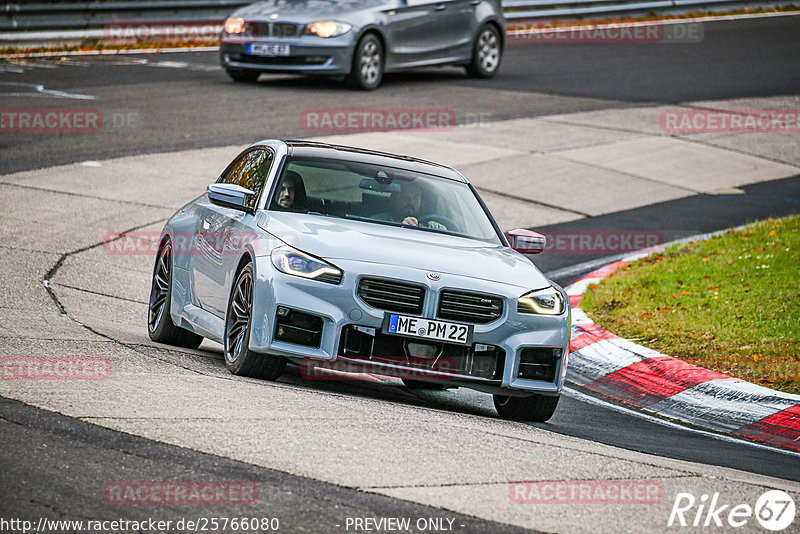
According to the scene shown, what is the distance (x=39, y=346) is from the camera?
7.46 metres

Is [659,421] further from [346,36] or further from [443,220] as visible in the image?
[346,36]

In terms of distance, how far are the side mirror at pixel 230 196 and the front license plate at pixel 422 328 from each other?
151 cm

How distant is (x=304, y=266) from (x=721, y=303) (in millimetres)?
4899

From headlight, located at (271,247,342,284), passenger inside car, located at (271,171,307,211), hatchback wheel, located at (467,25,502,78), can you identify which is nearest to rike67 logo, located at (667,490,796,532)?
headlight, located at (271,247,342,284)

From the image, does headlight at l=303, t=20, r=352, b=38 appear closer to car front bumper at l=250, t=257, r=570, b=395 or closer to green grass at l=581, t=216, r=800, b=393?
green grass at l=581, t=216, r=800, b=393


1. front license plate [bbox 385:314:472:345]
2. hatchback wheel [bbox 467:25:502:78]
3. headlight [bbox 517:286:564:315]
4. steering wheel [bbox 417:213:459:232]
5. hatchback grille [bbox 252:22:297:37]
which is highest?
hatchback grille [bbox 252:22:297:37]

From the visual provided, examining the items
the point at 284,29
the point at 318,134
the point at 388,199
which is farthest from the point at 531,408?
the point at 284,29

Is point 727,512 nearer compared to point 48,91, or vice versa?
point 727,512

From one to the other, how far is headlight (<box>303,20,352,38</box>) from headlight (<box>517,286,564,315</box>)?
13.3 m

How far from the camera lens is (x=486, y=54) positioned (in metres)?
23.9

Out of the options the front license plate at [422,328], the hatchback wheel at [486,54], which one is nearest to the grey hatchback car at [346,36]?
the hatchback wheel at [486,54]

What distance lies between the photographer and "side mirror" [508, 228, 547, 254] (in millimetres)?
8477

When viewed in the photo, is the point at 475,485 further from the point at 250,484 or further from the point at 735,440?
the point at 735,440

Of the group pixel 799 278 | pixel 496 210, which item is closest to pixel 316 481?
pixel 799 278
